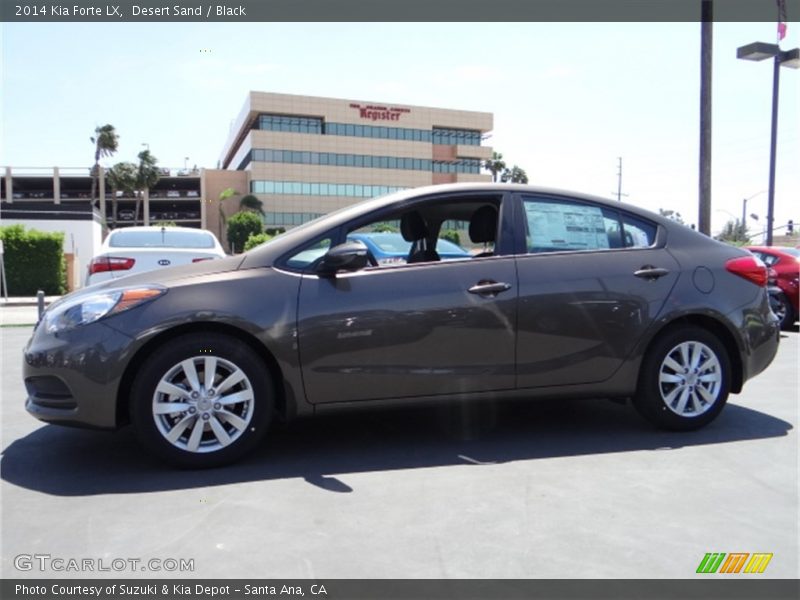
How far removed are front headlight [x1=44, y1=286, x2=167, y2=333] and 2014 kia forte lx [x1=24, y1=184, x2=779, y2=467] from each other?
0.01 meters

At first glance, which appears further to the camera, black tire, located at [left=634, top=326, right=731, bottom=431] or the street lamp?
the street lamp

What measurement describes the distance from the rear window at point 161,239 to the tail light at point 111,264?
907 mm

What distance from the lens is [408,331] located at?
406 cm

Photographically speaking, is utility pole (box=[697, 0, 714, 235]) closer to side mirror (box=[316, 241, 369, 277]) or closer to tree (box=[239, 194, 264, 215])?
side mirror (box=[316, 241, 369, 277])

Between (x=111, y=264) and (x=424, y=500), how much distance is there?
238 inches

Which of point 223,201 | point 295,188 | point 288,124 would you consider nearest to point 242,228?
point 295,188

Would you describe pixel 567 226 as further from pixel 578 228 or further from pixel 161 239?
pixel 161 239

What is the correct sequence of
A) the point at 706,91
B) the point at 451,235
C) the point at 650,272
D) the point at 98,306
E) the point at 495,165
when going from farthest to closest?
the point at 495,165 < the point at 706,91 < the point at 451,235 < the point at 650,272 < the point at 98,306

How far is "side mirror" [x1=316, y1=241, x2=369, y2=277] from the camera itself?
3957 mm

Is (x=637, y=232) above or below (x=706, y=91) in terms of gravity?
below

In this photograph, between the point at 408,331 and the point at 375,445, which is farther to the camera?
the point at 375,445

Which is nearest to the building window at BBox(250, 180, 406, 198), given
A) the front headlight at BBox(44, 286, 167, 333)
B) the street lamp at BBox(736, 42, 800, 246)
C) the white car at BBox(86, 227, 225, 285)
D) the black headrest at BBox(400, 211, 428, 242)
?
the street lamp at BBox(736, 42, 800, 246)

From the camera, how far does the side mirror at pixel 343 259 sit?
3957mm
